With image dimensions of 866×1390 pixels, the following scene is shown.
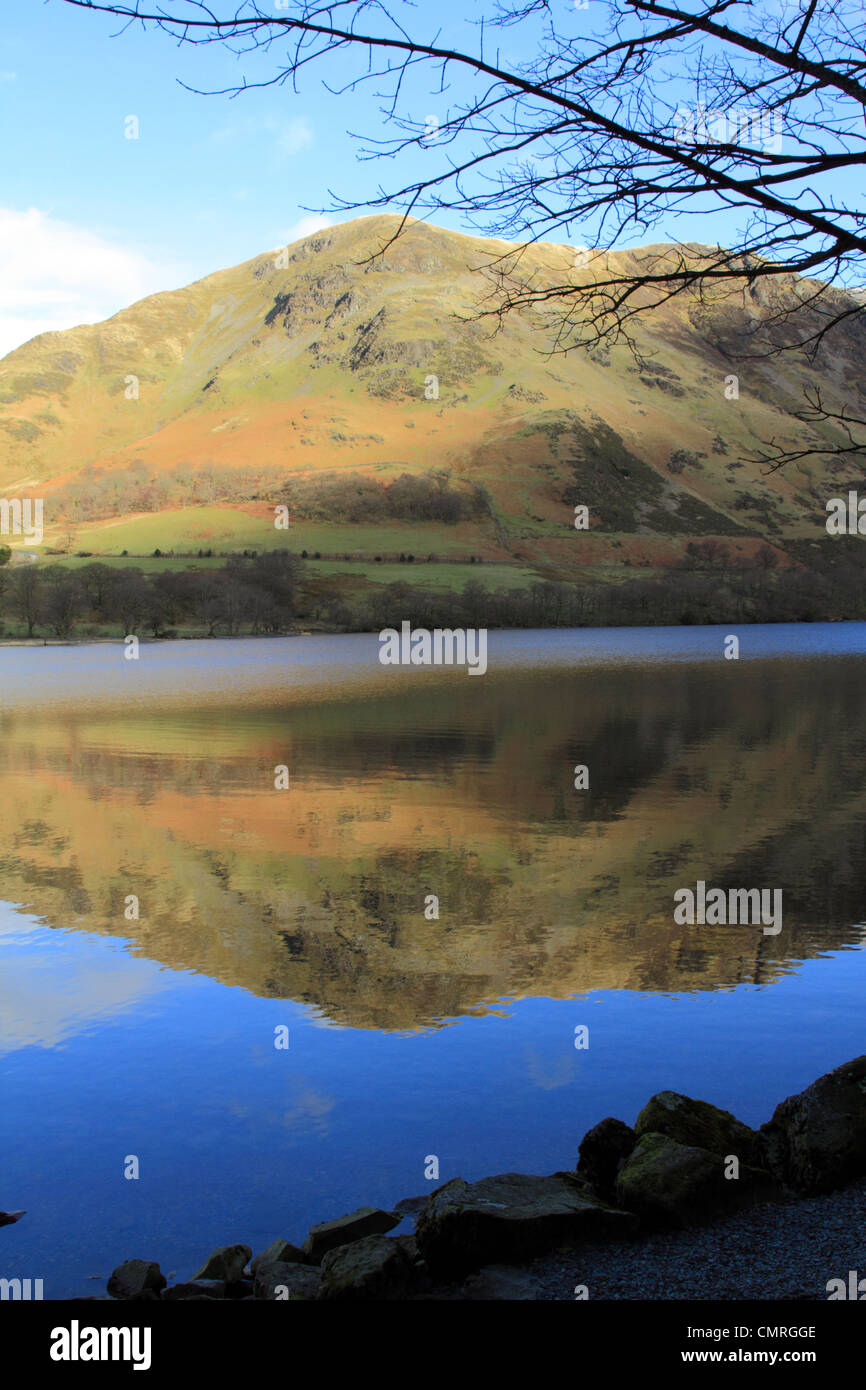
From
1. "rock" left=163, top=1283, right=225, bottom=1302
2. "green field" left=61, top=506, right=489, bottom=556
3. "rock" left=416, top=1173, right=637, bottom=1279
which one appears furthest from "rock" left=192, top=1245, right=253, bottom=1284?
"green field" left=61, top=506, right=489, bottom=556

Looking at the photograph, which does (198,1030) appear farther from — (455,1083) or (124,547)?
(124,547)

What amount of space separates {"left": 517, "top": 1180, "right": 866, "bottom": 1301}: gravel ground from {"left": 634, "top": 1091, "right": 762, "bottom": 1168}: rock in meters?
0.67

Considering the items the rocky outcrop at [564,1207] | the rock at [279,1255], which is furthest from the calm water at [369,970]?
the rocky outcrop at [564,1207]

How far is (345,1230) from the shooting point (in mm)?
6762

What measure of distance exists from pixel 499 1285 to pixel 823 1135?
246 cm

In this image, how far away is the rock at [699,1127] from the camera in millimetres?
7391

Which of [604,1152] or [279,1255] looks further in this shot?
[604,1152]

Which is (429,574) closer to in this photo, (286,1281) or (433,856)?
(433,856)

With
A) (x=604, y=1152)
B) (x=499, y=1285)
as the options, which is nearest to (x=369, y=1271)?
(x=499, y=1285)

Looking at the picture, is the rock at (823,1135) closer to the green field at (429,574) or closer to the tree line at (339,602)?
the tree line at (339,602)

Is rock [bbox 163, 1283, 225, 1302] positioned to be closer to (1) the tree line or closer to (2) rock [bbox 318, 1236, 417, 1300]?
(2) rock [bbox 318, 1236, 417, 1300]

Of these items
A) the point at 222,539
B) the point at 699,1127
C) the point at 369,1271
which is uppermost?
the point at 222,539
